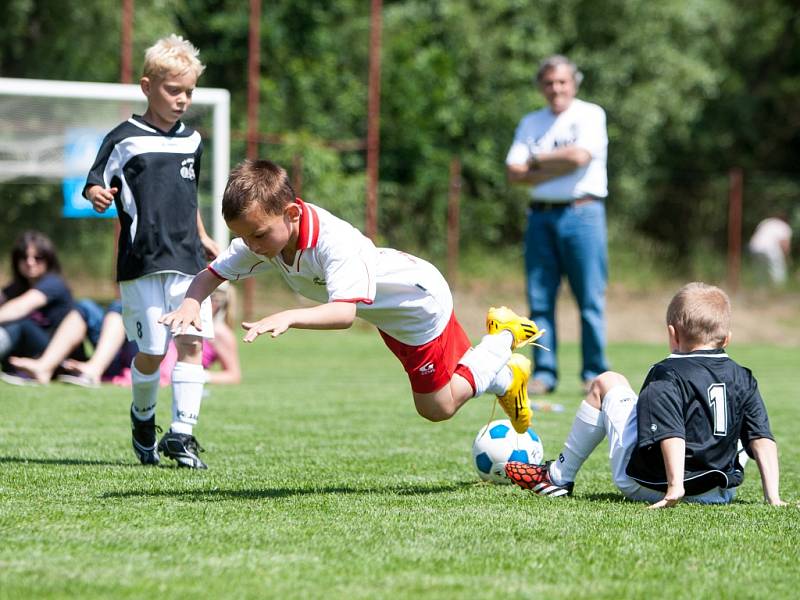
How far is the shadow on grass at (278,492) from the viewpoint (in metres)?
4.44

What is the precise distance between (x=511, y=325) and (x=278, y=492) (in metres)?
1.39

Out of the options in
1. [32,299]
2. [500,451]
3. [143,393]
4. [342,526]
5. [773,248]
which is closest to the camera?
[342,526]

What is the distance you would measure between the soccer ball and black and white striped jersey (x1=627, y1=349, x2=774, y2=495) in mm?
693

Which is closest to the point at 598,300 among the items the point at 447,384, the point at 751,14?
the point at 447,384

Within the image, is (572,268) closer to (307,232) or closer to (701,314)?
(701,314)

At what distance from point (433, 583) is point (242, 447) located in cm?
309

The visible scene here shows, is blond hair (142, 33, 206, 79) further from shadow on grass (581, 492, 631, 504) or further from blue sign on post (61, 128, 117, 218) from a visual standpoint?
blue sign on post (61, 128, 117, 218)

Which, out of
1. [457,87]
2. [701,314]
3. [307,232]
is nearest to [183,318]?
[307,232]

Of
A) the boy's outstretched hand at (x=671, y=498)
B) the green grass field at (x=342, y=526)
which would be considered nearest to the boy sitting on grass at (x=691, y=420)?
the boy's outstretched hand at (x=671, y=498)

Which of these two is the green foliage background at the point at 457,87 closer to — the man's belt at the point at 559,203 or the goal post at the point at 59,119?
the goal post at the point at 59,119

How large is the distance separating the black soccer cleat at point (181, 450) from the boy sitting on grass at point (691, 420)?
1816 mm

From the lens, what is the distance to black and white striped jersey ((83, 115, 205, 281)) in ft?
17.5

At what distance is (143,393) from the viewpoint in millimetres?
5461

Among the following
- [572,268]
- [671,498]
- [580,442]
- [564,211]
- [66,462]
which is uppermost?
[564,211]
